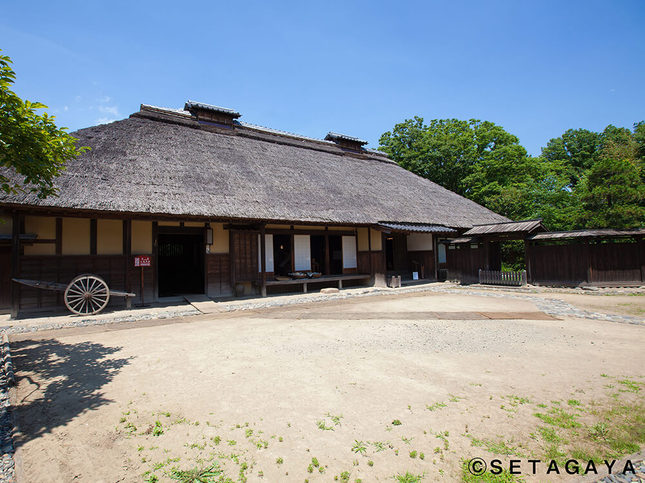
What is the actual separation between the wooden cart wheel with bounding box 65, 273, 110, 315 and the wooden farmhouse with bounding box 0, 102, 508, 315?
659mm

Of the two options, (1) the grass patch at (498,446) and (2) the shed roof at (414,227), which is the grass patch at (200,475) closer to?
(1) the grass patch at (498,446)

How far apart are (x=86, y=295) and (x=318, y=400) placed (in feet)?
23.4

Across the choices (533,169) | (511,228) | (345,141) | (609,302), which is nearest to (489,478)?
(609,302)

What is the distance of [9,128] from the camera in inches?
134

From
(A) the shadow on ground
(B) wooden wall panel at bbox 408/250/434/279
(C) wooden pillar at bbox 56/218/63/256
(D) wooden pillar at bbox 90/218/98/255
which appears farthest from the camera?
(B) wooden wall panel at bbox 408/250/434/279

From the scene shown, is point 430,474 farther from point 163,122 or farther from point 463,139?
point 463,139

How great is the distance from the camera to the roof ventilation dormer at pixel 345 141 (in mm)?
18438

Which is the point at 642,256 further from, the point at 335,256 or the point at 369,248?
the point at 335,256

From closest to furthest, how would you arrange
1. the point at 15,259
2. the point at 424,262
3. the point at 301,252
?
the point at 15,259 → the point at 301,252 → the point at 424,262

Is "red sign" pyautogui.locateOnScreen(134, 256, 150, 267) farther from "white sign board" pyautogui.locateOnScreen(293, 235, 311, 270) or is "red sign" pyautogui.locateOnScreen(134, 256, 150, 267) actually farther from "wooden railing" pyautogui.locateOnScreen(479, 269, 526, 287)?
"wooden railing" pyautogui.locateOnScreen(479, 269, 526, 287)

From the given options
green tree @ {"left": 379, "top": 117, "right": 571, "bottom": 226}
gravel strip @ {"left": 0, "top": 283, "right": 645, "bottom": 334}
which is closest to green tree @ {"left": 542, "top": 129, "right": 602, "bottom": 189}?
green tree @ {"left": 379, "top": 117, "right": 571, "bottom": 226}

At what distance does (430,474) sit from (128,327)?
6.54 meters

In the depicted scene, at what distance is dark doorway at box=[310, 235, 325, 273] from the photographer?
13312mm

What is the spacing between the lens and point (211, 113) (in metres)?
14.1
